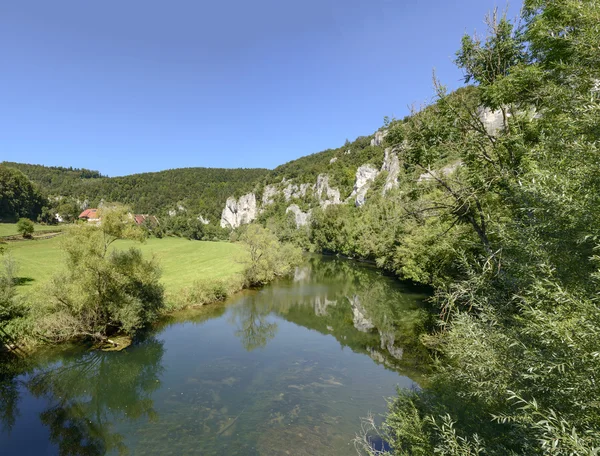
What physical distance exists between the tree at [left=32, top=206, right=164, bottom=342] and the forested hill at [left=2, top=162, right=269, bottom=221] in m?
128

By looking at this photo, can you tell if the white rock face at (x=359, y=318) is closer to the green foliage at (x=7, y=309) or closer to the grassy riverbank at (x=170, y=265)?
the grassy riverbank at (x=170, y=265)

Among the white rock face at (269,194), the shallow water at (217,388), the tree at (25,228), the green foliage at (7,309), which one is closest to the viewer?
the shallow water at (217,388)

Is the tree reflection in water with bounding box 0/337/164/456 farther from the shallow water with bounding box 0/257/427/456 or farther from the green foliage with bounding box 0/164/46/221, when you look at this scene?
the green foliage with bounding box 0/164/46/221

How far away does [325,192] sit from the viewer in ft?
392

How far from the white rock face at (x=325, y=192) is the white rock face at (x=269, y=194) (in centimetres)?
2872

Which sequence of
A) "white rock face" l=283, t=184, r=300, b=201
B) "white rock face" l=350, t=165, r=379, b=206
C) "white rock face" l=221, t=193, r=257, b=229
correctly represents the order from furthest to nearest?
"white rock face" l=221, t=193, r=257, b=229, "white rock face" l=283, t=184, r=300, b=201, "white rock face" l=350, t=165, r=379, b=206

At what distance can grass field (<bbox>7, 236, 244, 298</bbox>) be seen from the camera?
95.8 feet

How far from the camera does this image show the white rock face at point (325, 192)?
377 feet

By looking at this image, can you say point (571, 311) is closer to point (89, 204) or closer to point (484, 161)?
point (484, 161)

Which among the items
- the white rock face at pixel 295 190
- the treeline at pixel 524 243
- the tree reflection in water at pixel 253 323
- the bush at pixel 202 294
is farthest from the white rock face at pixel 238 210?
the treeline at pixel 524 243

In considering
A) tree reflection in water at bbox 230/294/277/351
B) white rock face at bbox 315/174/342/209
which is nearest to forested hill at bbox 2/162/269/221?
white rock face at bbox 315/174/342/209

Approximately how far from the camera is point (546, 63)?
8.99 m

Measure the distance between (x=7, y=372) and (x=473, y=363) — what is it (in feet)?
68.8

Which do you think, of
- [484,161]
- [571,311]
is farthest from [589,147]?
[484,161]
